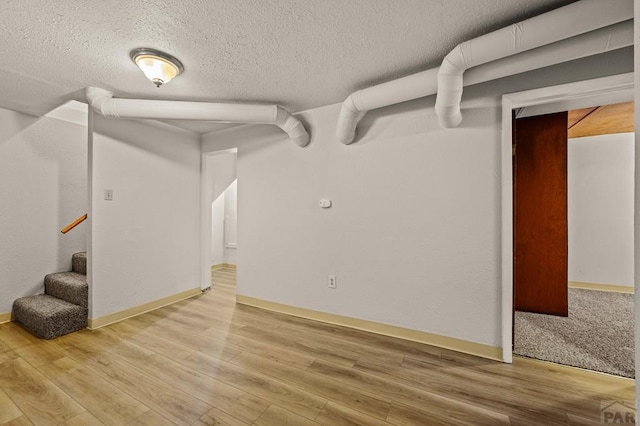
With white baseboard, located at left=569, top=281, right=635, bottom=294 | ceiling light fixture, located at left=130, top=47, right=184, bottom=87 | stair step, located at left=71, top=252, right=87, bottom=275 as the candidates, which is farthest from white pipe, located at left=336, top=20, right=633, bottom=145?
white baseboard, located at left=569, top=281, right=635, bottom=294

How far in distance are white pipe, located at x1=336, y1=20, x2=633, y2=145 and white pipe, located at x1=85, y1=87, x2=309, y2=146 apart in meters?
0.76

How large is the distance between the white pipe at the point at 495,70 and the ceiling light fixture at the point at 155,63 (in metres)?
1.38

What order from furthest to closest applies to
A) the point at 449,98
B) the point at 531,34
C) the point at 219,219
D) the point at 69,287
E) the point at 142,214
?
the point at 219,219
the point at 142,214
the point at 69,287
the point at 449,98
the point at 531,34

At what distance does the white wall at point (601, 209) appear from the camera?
380 centimetres

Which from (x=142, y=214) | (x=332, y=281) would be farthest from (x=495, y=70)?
(x=142, y=214)

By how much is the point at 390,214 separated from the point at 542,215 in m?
2.14

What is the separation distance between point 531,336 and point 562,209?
158 centimetres

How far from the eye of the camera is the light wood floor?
1432mm

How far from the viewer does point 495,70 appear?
1.68 m

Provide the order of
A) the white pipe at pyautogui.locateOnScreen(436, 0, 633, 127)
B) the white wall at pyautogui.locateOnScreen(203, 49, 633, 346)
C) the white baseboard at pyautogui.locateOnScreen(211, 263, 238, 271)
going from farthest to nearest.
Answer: the white baseboard at pyautogui.locateOnScreen(211, 263, 238, 271) < the white wall at pyautogui.locateOnScreen(203, 49, 633, 346) < the white pipe at pyautogui.locateOnScreen(436, 0, 633, 127)

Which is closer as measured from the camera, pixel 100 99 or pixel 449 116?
pixel 449 116

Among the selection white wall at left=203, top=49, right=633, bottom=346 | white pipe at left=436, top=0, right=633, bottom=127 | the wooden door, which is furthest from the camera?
the wooden door

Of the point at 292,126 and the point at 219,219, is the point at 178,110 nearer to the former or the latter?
the point at 292,126

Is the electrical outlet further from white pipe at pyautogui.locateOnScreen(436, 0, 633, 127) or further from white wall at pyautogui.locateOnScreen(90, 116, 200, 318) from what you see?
white wall at pyautogui.locateOnScreen(90, 116, 200, 318)
